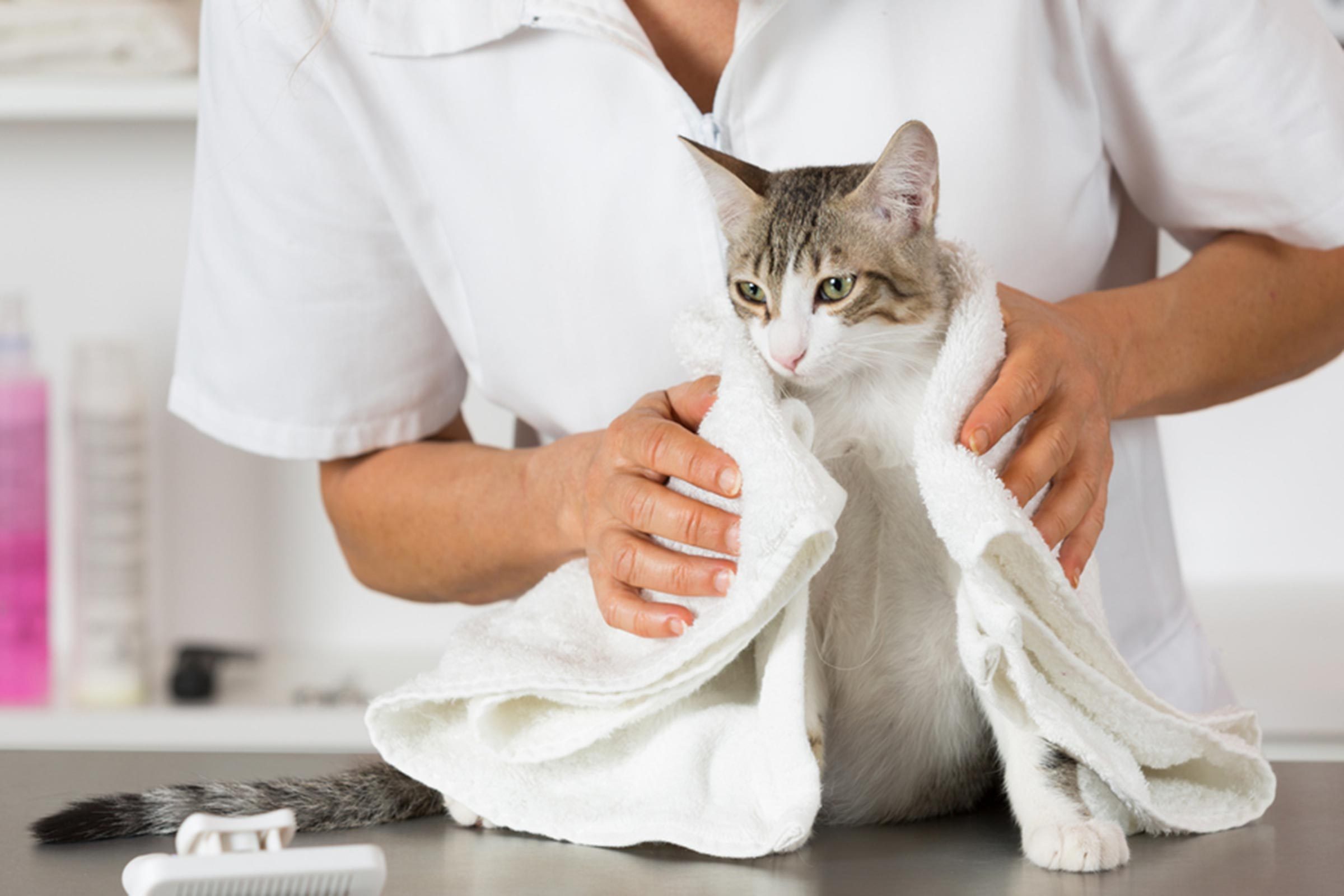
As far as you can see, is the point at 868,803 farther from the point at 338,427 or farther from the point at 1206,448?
the point at 1206,448

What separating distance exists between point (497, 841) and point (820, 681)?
22cm

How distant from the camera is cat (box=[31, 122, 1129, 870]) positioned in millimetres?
818

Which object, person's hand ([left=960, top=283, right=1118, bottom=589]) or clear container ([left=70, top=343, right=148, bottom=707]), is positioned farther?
clear container ([left=70, top=343, right=148, bottom=707])

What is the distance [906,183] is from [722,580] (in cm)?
30

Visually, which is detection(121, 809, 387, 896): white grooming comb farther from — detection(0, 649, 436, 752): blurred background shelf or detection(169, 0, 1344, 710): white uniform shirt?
detection(0, 649, 436, 752): blurred background shelf

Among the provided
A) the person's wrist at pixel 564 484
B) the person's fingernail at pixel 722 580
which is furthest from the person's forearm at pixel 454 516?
the person's fingernail at pixel 722 580

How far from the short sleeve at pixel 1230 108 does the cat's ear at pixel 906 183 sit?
25cm

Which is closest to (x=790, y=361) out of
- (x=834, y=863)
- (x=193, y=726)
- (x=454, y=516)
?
(x=834, y=863)

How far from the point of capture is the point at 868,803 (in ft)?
2.81

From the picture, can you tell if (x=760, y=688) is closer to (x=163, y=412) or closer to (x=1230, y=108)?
(x=1230, y=108)

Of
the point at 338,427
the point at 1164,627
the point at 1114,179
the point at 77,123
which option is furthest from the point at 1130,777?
the point at 77,123

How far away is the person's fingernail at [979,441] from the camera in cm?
70

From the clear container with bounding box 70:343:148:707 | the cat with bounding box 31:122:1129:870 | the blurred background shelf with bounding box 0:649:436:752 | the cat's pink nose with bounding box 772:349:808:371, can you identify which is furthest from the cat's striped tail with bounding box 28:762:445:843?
the clear container with bounding box 70:343:148:707

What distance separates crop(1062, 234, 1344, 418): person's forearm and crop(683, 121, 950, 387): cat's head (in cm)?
15
